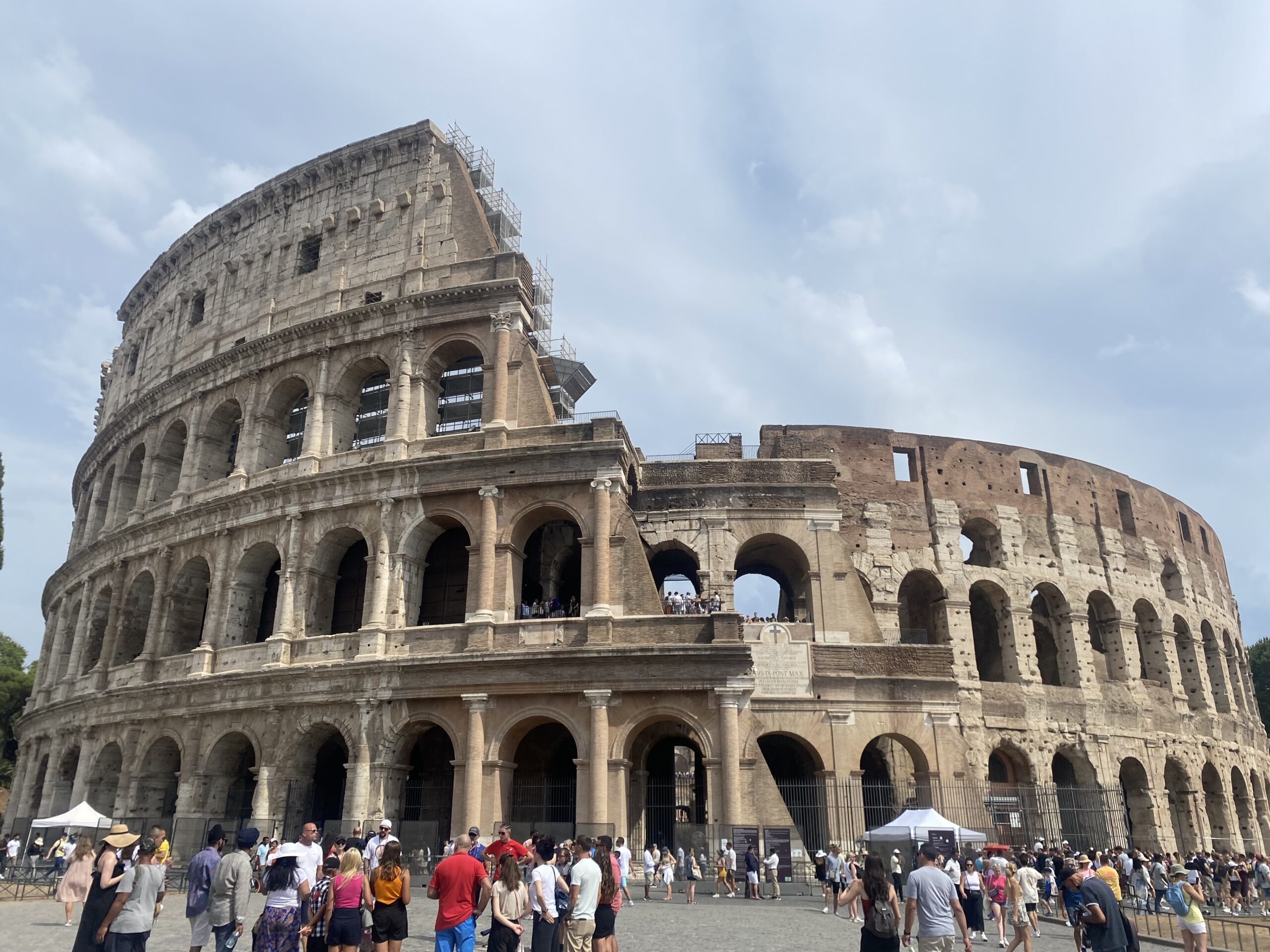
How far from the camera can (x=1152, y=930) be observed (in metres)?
15.7

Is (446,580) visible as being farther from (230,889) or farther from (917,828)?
(230,889)

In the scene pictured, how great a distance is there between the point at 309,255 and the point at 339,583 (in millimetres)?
9960

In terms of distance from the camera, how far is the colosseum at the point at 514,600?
1947 cm

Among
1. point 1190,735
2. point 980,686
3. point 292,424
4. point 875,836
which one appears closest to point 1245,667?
point 1190,735

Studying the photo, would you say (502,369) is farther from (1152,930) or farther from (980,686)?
(1152,930)

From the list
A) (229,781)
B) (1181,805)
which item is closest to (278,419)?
(229,781)

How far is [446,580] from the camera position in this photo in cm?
2275

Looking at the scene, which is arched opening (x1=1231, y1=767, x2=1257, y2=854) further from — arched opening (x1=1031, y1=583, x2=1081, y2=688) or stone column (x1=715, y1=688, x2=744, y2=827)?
stone column (x1=715, y1=688, x2=744, y2=827)

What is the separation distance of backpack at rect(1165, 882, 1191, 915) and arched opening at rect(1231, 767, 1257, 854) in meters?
24.4

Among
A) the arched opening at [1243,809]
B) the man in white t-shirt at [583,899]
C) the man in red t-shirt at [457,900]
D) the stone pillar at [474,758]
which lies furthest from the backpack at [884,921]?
the arched opening at [1243,809]

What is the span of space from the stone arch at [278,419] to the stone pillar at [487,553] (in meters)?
6.53

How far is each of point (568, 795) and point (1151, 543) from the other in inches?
868

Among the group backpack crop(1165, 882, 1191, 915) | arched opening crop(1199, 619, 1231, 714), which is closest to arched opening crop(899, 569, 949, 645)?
arched opening crop(1199, 619, 1231, 714)

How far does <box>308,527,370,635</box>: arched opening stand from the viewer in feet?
72.8
